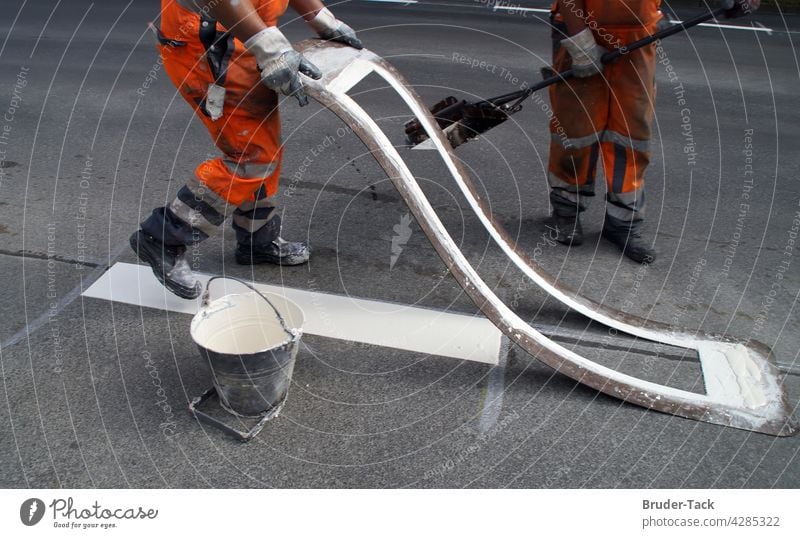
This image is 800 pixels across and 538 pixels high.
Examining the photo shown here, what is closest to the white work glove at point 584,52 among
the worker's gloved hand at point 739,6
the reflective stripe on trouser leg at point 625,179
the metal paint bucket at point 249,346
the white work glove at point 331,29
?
the reflective stripe on trouser leg at point 625,179

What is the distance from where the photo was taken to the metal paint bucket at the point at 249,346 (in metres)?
2.19

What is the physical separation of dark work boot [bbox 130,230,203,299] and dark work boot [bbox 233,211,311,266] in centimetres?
37

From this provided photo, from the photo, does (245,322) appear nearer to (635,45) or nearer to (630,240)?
(630,240)

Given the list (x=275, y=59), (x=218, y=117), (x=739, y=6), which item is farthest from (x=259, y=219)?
(x=739, y=6)

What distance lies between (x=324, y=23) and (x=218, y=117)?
0.69 meters

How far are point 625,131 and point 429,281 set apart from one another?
1.16 metres

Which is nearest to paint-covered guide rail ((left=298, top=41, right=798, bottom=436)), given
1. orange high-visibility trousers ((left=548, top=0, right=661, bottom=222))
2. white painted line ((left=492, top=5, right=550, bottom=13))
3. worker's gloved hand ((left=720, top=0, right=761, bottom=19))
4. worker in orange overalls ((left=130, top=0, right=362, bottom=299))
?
worker in orange overalls ((left=130, top=0, right=362, bottom=299))

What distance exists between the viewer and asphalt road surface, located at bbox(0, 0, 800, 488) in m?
2.19

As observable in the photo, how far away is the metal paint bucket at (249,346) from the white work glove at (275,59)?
0.71m

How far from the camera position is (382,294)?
10.1 ft

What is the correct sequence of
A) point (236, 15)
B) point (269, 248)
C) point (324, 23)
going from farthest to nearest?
point (269, 248) → point (324, 23) → point (236, 15)

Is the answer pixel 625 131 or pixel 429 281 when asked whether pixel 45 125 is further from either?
pixel 625 131

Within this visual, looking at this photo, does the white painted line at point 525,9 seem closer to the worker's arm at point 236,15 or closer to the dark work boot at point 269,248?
the dark work boot at point 269,248

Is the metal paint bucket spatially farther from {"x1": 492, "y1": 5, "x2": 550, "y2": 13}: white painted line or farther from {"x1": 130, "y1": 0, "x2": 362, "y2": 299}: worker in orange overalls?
{"x1": 492, "y1": 5, "x2": 550, "y2": 13}: white painted line
